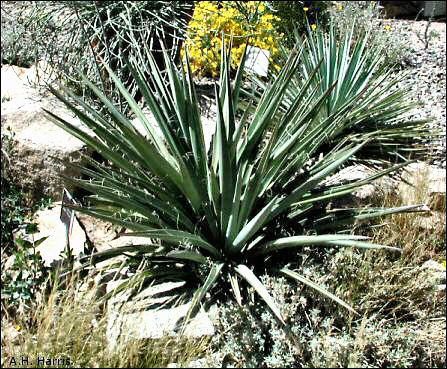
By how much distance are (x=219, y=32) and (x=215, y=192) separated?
100 inches

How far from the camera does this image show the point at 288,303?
325 centimetres

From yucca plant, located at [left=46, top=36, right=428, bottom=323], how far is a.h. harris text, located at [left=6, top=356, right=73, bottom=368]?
556mm

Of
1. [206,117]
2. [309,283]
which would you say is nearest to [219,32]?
[206,117]

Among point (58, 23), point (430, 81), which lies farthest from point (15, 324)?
point (430, 81)

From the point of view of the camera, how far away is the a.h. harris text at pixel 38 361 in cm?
281

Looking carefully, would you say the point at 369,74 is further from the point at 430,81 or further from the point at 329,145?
the point at 430,81

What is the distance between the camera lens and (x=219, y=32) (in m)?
5.51

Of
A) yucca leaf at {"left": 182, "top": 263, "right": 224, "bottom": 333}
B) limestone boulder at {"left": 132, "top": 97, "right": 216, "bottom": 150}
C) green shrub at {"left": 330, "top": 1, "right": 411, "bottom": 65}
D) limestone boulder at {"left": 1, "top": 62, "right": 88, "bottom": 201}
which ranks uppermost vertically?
green shrub at {"left": 330, "top": 1, "right": 411, "bottom": 65}

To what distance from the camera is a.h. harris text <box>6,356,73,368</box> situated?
281cm

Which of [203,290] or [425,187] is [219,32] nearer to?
[425,187]

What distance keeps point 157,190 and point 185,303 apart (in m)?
0.63

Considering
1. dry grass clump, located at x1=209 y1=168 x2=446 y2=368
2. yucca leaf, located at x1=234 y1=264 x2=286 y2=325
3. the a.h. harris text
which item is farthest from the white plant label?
the a.h. harris text

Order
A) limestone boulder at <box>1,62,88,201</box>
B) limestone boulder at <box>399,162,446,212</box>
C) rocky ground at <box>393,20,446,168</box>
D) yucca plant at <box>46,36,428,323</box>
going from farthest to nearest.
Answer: rocky ground at <box>393,20,446,168</box> → limestone boulder at <box>1,62,88,201</box> → limestone boulder at <box>399,162,446,212</box> → yucca plant at <box>46,36,428,323</box>

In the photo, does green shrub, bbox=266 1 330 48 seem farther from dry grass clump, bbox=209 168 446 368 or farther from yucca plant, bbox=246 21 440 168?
dry grass clump, bbox=209 168 446 368
